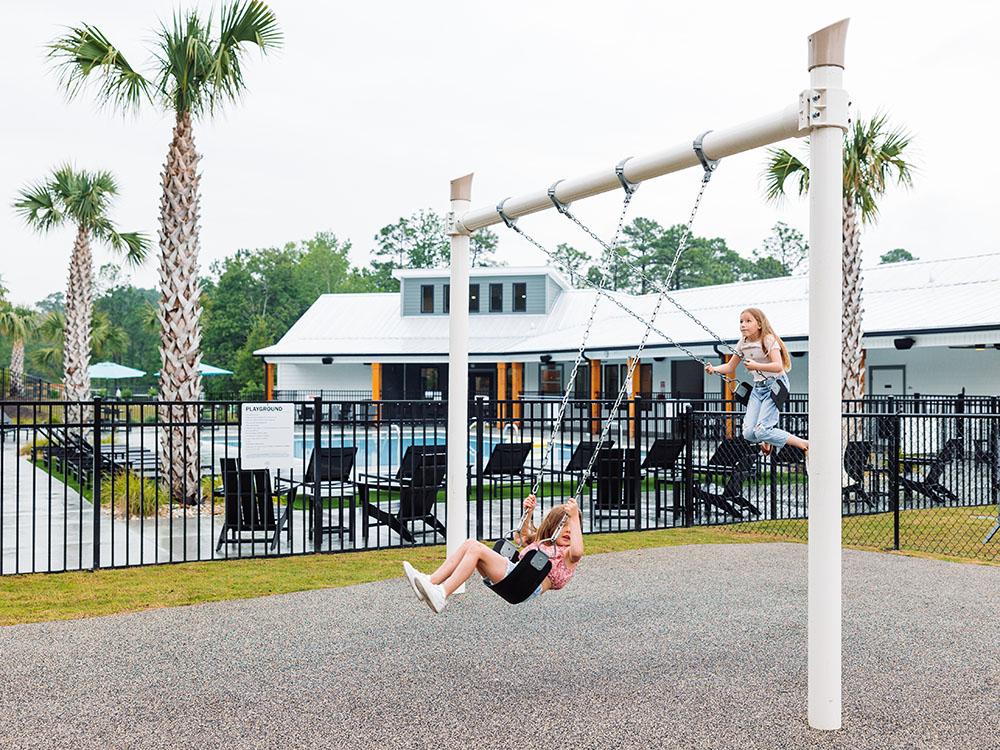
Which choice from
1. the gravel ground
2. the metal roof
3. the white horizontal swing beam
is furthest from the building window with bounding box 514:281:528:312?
the gravel ground

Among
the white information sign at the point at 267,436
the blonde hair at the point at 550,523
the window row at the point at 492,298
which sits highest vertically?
the window row at the point at 492,298

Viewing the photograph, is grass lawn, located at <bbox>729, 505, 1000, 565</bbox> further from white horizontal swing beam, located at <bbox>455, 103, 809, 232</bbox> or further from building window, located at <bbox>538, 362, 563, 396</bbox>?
building window, located at <bbox>538, 362, 563, 396</bbox>

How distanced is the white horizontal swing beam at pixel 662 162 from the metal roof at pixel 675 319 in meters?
16.8

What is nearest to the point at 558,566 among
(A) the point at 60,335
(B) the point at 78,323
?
(B) the point at 78,323

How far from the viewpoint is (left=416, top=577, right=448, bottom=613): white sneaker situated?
5832mm

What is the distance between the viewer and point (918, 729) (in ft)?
16.5

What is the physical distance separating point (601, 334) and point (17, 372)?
24.1 m

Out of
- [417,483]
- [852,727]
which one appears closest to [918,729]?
[852,727]

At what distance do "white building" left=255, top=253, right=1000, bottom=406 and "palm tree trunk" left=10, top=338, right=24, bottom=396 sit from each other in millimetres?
9627

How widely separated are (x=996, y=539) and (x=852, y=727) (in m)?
7.64

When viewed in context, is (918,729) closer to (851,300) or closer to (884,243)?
(851,300)

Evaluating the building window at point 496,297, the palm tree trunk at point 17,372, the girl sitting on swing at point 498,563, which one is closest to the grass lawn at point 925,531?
the girl sitting on swing at point 498,563

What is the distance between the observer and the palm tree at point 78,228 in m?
26.2

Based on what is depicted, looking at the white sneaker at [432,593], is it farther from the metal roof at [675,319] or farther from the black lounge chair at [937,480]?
the metal roof at [675,319]
